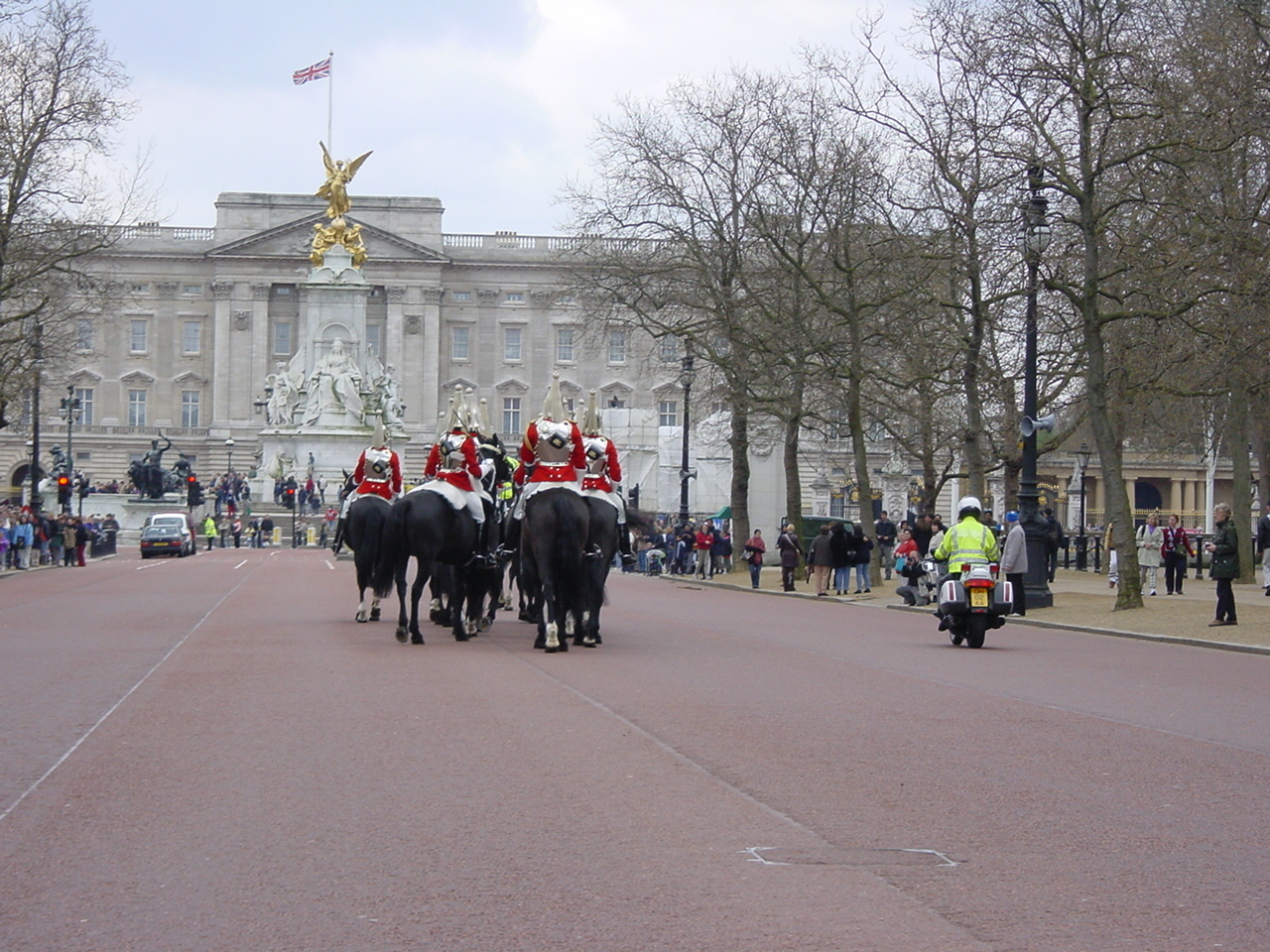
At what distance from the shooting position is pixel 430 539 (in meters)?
20.2

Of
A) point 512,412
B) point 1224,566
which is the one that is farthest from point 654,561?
point 512,412

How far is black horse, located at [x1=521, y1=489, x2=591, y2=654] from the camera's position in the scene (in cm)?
1877

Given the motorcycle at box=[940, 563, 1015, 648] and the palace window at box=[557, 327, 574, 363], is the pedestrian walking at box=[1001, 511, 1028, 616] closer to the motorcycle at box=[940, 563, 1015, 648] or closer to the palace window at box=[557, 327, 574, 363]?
the motorcycle at box=[940, 563, 1015, 648]

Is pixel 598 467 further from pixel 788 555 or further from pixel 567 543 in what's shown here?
pixel 788 555

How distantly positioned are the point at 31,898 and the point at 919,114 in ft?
102

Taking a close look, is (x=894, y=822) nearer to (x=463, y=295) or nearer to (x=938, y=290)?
(x=938, y=290)

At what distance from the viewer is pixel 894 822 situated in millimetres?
8594

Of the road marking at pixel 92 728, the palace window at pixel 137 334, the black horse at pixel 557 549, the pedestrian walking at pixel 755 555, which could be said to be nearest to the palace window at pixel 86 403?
the palace window at pixel 137 334

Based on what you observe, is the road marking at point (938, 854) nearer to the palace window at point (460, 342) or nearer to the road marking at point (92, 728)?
the road marking at point (92, 728)

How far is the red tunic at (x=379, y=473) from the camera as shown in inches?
922

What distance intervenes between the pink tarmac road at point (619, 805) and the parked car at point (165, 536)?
4540 cm

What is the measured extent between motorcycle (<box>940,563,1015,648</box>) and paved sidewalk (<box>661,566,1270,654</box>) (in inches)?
125

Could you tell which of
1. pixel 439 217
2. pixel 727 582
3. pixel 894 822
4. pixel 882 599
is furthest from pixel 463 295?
pixel 894 822

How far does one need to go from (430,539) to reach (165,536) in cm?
4475
